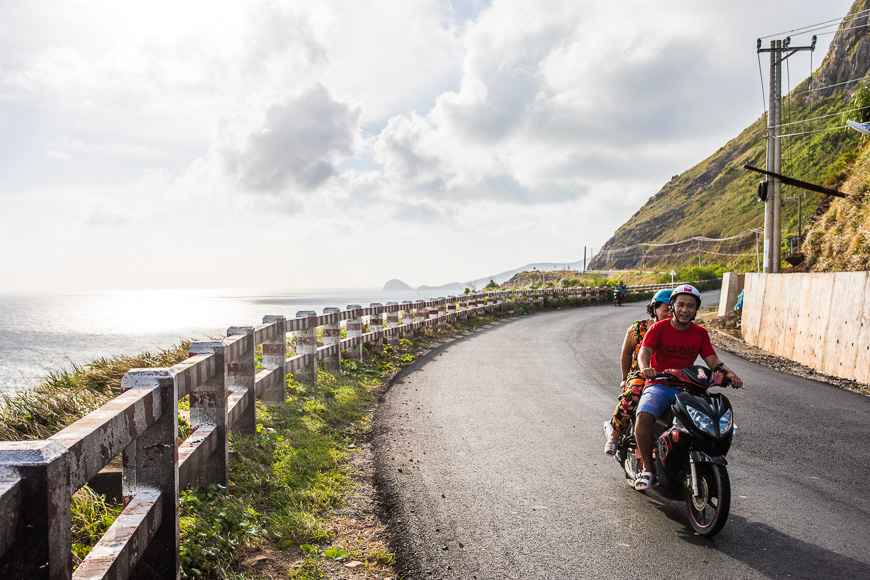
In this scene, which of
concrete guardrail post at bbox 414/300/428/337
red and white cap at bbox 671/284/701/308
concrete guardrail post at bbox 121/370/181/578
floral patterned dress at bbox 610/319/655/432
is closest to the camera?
concrete guardrail post at bbox 121/370/181/578

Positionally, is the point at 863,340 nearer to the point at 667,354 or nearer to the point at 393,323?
the point at 667,354

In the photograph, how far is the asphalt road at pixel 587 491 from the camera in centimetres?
373

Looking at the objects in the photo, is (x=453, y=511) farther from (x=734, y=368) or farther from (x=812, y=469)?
(x=734, y=368)

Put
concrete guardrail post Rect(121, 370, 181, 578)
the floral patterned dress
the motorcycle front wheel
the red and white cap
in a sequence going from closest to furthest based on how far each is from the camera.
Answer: concrete guardrail post Rect(121, 370, 181, 578) < the motorcycle front wheel < the red and white cap < the floral patterned dress

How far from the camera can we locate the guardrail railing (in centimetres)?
172

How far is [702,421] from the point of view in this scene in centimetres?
418

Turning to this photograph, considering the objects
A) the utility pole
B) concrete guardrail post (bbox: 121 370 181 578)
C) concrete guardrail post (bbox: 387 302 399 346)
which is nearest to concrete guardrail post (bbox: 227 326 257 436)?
concrete guardrail post (bbox: 121 370 181 578)

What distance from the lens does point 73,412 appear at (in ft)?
23.2

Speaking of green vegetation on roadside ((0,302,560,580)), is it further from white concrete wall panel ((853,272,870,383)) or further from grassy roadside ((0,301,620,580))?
white concrete wall panel ((853,272,870,383))

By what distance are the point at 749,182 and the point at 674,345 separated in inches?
6772

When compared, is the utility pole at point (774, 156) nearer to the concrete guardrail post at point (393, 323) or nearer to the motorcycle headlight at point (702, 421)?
the concrete guardrail post at point (393, 323)

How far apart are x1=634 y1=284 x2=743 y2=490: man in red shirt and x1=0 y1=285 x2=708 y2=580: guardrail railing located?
127 inches

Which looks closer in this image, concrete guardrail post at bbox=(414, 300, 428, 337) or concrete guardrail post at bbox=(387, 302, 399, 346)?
concrete guardrail post at bbox=(387, 302, 399, 346)

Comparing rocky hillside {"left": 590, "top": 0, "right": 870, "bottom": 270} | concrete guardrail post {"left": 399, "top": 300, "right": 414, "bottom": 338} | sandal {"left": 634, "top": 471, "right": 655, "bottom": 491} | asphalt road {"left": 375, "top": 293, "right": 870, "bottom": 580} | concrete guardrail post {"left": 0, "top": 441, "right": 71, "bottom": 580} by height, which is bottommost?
asphalt road {"left": 375, "top": 293, "right": 870, "bottom": 580}
